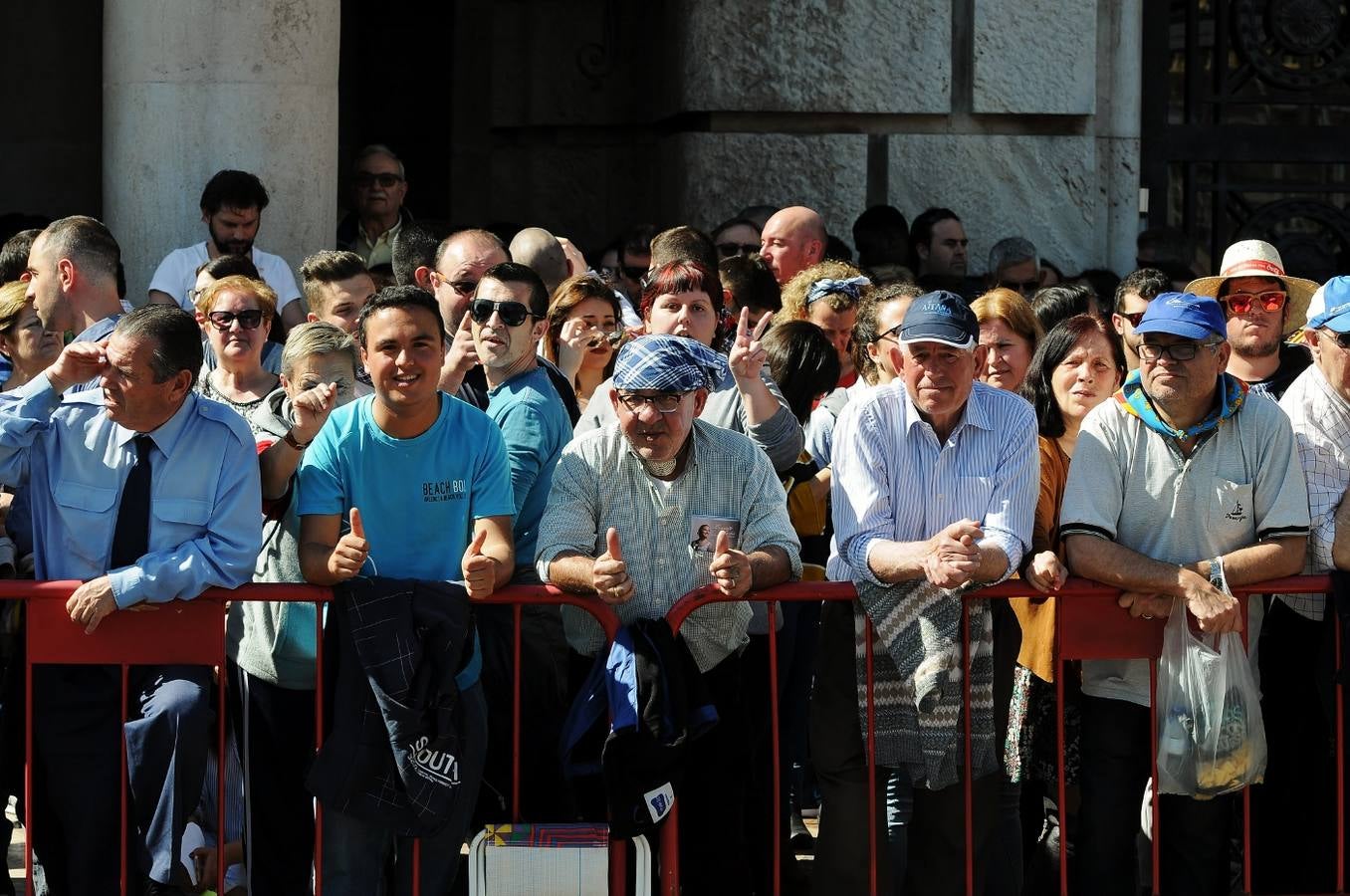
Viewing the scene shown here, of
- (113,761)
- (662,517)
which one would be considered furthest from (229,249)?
(662,517)

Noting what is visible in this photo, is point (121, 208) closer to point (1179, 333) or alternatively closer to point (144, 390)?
point (144, 390)

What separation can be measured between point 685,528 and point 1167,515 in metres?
1.27

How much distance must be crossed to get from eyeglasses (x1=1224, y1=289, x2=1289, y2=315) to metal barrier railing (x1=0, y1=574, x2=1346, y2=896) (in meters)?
1.32

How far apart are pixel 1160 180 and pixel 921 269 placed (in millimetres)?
1998

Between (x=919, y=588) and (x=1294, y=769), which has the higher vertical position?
(x=919, y=588)

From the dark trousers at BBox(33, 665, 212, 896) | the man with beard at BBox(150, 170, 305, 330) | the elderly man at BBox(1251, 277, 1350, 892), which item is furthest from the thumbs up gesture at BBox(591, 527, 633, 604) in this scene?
the man with beard at BBox(150, 170, 305, 330)

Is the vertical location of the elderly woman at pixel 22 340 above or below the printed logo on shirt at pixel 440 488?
above

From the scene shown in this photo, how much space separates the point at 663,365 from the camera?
201 inches

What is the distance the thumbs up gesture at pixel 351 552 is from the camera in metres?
4.82

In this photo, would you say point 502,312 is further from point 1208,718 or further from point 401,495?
point 1208,718

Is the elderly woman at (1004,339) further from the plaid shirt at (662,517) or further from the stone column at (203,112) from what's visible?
the stone column at (203,112)

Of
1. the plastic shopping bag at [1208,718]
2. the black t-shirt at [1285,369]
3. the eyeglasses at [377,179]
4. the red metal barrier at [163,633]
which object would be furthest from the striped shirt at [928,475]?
the eyeglasses at [377,179]

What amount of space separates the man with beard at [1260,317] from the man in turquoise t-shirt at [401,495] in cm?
244

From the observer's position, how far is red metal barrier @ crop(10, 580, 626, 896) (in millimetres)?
5012
